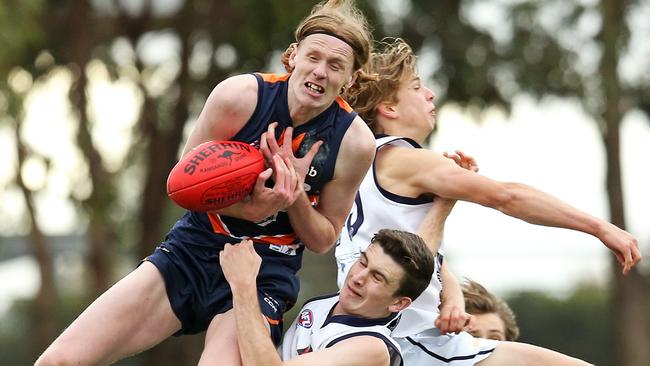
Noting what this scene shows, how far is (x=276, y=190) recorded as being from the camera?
17.2 feet

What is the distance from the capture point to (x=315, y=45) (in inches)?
215

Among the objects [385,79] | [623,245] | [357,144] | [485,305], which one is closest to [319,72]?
[357,144]

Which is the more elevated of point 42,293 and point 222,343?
point 222,343

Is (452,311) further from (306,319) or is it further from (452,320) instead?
(306,319)

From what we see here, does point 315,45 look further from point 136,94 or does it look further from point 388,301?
point 136,94

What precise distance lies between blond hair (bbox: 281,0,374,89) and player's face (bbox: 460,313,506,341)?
191 centimetres

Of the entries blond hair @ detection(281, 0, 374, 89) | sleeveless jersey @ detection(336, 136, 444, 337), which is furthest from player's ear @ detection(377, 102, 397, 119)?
blond hair @ detection(281, 0, 374, 89)

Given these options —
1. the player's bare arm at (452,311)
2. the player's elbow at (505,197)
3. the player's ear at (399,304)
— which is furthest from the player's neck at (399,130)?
A: the player's ear at (399,304)

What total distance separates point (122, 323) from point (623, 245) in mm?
2207

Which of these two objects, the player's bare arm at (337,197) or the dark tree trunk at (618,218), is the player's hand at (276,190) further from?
the dark tree trunk at (618,218)

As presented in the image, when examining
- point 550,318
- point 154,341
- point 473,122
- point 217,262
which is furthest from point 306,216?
point 550,318

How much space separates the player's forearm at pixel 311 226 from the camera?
5.46 metres

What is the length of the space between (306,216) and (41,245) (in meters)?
14.4

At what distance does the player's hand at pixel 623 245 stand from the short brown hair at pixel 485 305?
156 centimetres
